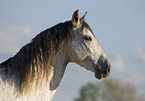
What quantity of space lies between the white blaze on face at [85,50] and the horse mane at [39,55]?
0.63ft

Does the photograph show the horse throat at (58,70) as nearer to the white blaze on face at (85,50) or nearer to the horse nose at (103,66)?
the white blaze on face at (85,50)

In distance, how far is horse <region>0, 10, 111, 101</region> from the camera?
4.18m

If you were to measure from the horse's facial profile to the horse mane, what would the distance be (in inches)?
7.0

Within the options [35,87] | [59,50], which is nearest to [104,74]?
[59,50]

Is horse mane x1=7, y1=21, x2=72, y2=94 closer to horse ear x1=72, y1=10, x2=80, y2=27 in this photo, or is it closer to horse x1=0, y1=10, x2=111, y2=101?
horse x1=0, y1=10, x2=111, y2=101

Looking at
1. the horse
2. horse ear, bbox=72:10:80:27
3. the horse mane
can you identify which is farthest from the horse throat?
horse ear, bbox=72:10:80:27

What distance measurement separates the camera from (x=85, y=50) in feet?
15.4

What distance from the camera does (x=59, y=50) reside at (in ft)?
14.8

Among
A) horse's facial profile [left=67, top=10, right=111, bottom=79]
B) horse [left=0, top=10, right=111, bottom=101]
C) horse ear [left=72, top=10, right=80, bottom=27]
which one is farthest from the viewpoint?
horse's facial profile [left=67, top=10, right=111, bottom=79]

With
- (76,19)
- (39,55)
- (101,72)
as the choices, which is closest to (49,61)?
(39,55)

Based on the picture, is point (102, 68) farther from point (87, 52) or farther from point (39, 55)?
point (39, 55)

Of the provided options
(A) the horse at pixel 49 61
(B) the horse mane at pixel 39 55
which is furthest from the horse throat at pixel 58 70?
(B) the horse mane at pixel 39 55

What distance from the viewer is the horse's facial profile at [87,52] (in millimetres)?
4652

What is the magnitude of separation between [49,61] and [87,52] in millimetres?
743
